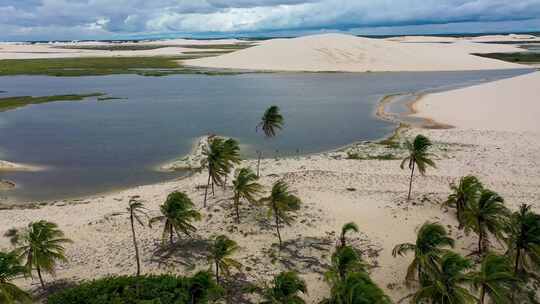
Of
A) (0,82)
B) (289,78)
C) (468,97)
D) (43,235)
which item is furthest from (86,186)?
(0,82)

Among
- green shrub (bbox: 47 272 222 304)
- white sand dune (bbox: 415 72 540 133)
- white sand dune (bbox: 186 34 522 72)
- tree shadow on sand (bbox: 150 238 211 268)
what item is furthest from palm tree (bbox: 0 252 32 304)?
white sand dune (bbox: 186 34 522 72)

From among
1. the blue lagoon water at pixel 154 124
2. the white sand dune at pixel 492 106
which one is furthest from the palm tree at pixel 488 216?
the white sand dune at pixel 492 106

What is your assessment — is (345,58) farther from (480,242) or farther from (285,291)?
(285,291)

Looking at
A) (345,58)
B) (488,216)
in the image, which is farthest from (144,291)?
(345,58)

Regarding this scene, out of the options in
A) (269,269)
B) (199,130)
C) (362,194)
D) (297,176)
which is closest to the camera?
(269,269)

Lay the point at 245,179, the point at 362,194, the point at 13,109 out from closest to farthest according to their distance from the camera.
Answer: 1. the point at 245,179
2. the point at 362,194
3. the point at 13,109

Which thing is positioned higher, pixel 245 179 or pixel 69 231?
pixel 245 179

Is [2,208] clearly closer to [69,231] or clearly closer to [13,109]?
[69,231]

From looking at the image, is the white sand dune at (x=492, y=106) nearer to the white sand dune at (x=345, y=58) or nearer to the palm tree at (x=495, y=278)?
the palm tree at (x=495, y=278)
